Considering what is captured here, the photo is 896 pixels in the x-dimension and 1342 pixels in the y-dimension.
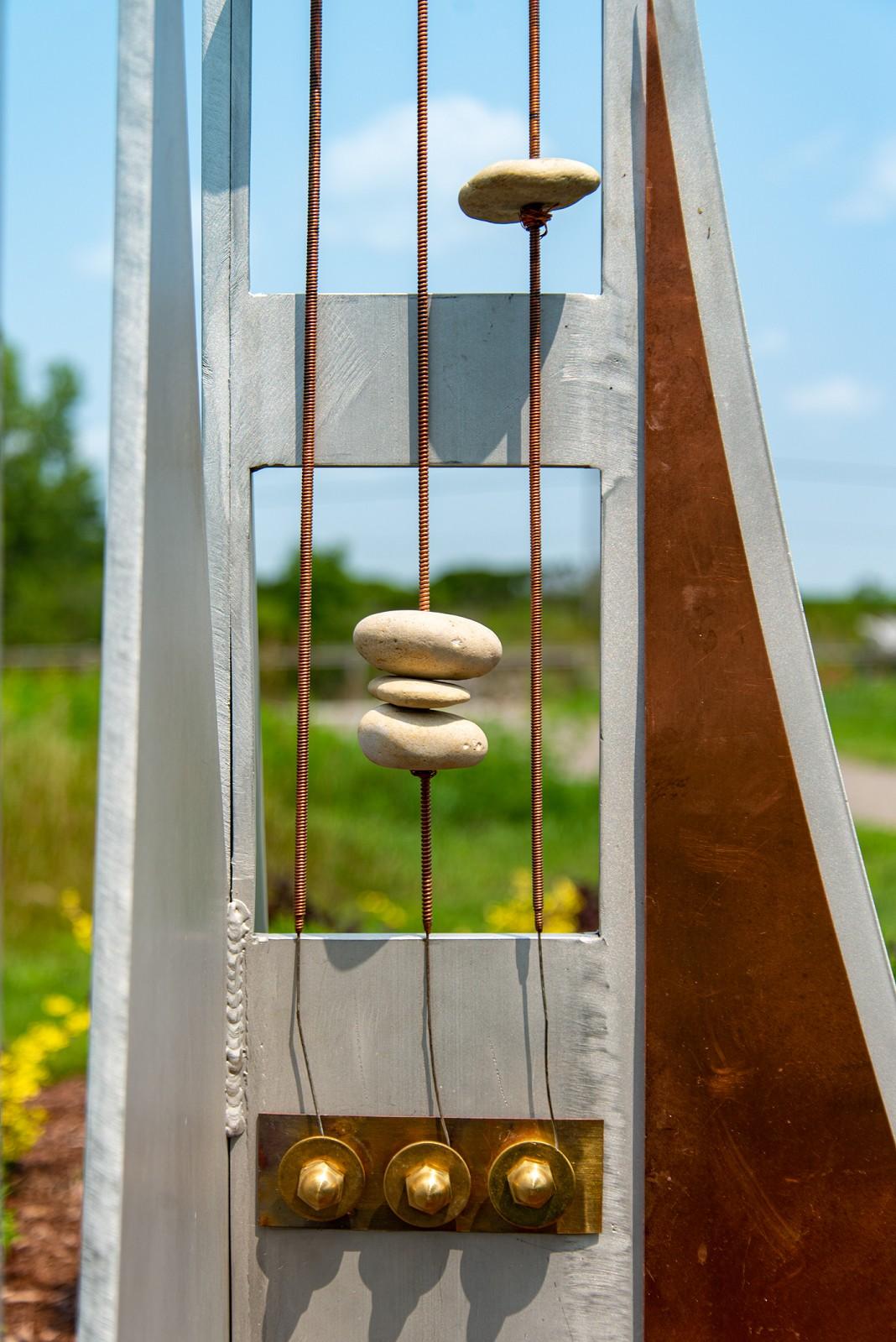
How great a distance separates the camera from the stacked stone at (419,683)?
120cm

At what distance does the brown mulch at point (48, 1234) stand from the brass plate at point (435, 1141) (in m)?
1.21

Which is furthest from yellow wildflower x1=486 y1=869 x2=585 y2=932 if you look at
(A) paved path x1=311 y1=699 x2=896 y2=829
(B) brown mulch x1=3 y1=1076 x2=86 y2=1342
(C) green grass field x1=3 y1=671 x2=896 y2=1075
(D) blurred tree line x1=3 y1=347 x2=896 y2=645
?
(D) blurred tree line x1=3 y1=347 x2=896 y2=645

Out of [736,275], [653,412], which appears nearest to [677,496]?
[653,412]

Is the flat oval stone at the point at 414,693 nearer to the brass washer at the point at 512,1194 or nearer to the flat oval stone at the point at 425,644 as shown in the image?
the flat oval stone at the point at 425,644

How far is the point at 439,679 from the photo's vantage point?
126cm

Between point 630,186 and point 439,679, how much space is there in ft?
1.98

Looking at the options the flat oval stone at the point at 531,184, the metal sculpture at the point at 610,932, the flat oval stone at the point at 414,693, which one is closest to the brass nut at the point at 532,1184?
the metal sculpture at the point at 610,932

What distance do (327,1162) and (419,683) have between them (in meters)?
0.55

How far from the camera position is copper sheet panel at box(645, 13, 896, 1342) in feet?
4.08

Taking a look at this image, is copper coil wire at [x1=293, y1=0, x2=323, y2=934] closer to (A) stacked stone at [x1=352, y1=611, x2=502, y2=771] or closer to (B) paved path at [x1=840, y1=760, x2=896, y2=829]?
(A) stacked stone at [x1=352, y1=611, x2=502, y2=771]

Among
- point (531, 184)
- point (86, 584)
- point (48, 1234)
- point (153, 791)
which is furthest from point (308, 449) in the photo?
point (86, 584)

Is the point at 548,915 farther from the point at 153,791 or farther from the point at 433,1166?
the point at 153,791

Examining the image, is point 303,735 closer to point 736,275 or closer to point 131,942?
point 131,942

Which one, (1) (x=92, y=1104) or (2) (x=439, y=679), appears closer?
(1) (x=92, y=1104)
